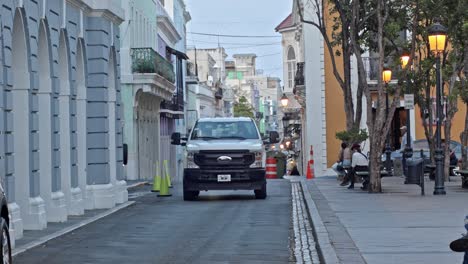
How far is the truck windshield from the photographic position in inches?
1142

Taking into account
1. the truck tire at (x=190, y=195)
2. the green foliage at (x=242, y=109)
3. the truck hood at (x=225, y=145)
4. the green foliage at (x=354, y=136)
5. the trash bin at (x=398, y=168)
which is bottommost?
the truck tire at (x=190, y=195)

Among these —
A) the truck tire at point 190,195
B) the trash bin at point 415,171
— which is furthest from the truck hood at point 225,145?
the trash bin at point 415,171

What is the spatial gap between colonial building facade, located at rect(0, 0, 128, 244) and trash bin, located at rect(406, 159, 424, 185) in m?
7.15

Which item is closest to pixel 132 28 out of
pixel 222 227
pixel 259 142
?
pixel 259 142

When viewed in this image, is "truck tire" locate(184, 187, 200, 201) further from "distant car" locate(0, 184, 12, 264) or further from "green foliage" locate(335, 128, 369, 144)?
"distant car" locate(0, 184, 12, 264)

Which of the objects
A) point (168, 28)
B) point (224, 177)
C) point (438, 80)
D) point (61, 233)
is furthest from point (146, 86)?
point (61, 233)

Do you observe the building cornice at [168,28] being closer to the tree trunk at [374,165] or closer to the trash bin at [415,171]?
the tree trunk at [374,165]

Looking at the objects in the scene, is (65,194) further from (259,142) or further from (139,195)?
(139,195)

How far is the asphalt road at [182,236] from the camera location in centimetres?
1514

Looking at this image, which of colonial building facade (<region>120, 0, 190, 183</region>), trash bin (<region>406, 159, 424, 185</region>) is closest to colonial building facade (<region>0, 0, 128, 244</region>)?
trash bin (<region>406, 159, 424, 185</region>)

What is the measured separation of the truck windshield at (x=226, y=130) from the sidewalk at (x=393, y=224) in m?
2.31

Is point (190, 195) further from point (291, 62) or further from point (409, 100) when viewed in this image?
point (291, 62)

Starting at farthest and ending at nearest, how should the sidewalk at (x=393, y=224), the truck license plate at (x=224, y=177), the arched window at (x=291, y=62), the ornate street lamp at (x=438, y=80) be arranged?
the arched window at (x=291, y=62)
the truck license plate at (x=224, y=177)
the ornate street lamp at (x=438, y=80)
the sidewalk at (x=393, y=224)

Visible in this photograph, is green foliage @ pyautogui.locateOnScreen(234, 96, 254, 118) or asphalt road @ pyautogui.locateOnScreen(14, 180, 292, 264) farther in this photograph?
green foliage @ pyautogui.locateOnScreen(234, 96, 254, 118)
